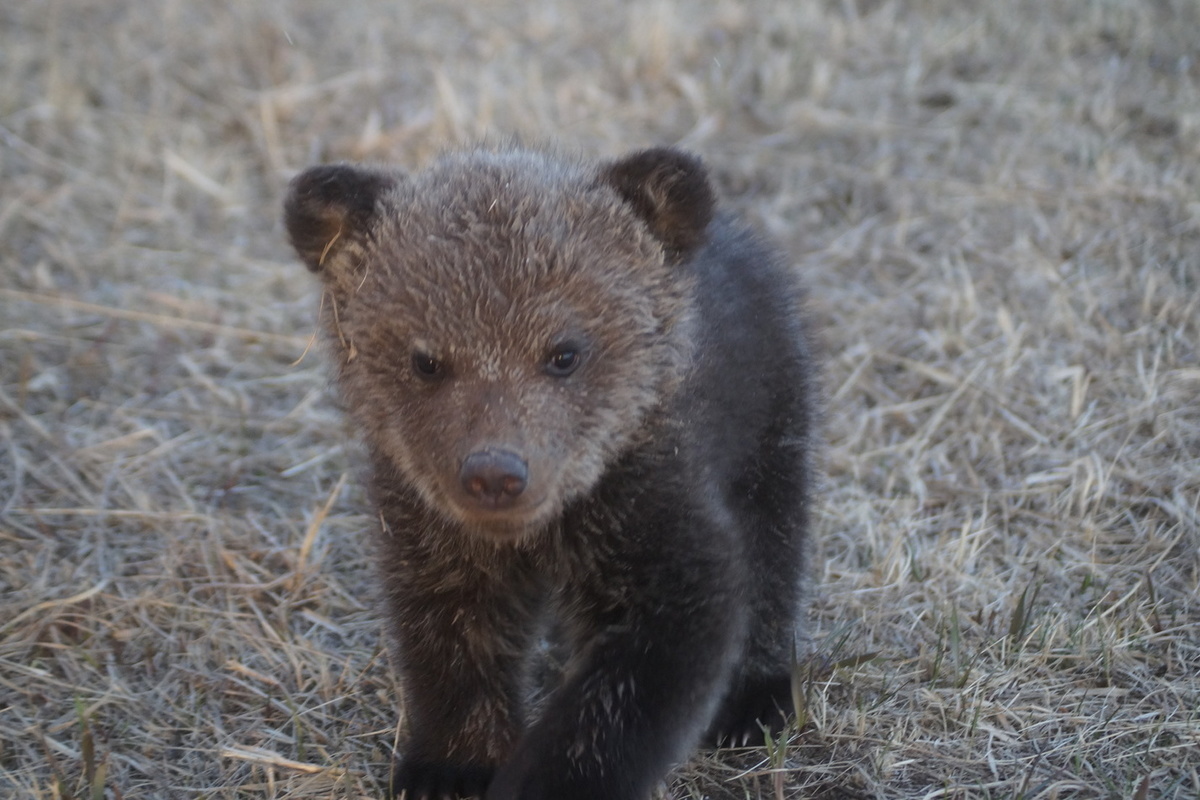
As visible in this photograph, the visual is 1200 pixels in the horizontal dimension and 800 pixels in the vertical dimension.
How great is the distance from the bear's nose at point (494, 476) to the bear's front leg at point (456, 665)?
559 mm

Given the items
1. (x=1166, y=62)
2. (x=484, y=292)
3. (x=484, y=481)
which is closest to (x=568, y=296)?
(x=484, y=292)

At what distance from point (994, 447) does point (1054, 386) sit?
20.7 inches

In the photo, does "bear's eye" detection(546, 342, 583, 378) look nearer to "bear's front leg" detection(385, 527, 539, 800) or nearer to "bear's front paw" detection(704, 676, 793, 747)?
"bear's front leg" detection(385, 527, 539, 800)

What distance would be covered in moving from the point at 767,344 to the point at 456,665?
1.56 m

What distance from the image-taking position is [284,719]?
4.26 m

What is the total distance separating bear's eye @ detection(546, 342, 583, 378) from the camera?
11.6ft

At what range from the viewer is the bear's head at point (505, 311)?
3445mm

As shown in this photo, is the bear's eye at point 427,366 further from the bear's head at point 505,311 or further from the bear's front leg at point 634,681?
the bear's front leg at point 634,681

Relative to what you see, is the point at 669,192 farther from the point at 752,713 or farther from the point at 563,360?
the point at 752,713

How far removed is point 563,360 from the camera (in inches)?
140

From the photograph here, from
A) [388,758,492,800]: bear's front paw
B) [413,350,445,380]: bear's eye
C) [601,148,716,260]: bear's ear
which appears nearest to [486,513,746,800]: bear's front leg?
[388,758,492,800]: bear's front paw

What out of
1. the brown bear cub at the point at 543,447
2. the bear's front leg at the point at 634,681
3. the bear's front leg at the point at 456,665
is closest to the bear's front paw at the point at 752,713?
the brown bear cub at the point at 543,447

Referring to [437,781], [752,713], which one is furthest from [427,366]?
[752,713]

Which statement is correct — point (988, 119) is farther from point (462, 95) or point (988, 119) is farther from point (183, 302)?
point (183, 302)
